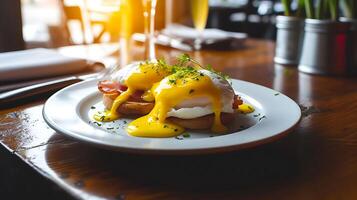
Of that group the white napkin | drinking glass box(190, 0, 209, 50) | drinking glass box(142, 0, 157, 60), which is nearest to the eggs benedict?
drinking glass box(142, 0, 157, 60)

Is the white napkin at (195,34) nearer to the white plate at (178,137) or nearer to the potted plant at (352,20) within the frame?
the potted plant at (352,20)

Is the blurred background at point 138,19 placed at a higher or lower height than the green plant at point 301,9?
lower

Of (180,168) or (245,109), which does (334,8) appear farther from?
(180,168)

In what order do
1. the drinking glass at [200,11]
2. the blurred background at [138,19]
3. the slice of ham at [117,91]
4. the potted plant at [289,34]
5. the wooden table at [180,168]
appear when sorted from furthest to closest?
the blurred background at [138,19]
the drinking glass at [200,11]
the potted plant at [289,34]
the slice of ham at [117,91]
the wooden table at [180,168]

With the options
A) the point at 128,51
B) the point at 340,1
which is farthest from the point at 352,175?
the point at 128,51

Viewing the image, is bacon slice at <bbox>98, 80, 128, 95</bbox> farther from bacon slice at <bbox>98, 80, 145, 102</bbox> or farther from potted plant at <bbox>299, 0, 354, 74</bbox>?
potted plant at <bbox>299, 0, 354, 74</bbox>

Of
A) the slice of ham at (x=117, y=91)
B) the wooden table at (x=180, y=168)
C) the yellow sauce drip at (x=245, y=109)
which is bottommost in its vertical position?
the wooden table at (x=180, y=168)

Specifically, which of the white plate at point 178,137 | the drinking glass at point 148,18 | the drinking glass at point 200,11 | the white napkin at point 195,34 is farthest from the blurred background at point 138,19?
the white plate at point 178,137
